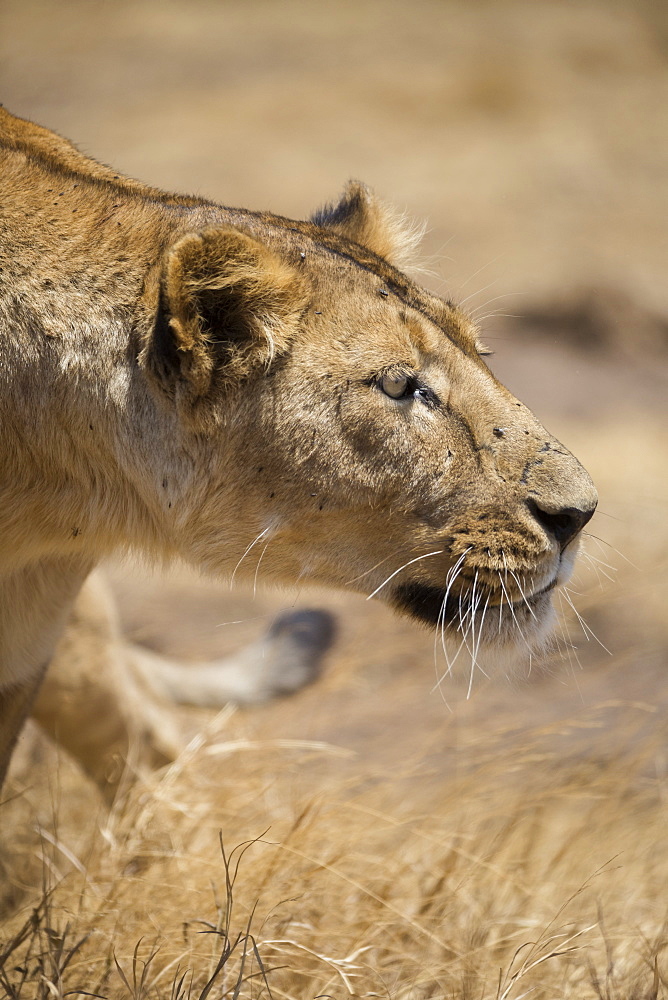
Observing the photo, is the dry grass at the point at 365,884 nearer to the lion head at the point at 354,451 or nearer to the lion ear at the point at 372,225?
the lion head at the point at 354,451

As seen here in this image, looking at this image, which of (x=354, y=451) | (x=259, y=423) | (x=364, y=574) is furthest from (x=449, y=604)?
(x=259, y=423)

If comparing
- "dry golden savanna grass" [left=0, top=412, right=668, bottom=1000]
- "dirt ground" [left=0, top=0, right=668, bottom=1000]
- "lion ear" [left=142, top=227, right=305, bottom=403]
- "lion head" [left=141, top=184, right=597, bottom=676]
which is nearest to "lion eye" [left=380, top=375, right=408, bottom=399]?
"lion head" [left=141, top=184, right=597, bottom=676]

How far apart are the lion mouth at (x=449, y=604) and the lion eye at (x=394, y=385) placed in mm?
419

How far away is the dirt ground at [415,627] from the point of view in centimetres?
243

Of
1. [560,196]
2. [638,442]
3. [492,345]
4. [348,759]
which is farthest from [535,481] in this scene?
[560,196]

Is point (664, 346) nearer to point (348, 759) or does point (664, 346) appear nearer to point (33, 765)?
point (348, 759)

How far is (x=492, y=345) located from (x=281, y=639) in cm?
399

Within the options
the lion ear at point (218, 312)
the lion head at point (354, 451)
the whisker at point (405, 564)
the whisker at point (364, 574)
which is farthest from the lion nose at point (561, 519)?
the lion ear at point (218, 312)

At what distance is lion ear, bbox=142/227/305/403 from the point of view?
72.4 inches

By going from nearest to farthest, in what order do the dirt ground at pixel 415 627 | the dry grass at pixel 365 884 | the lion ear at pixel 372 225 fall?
the dry grass at pixel 365 884 < the dirt ground at pixel 415 627 < the lion ear at pixel 372 225

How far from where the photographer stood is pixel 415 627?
9.47 ft

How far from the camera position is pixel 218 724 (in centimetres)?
352

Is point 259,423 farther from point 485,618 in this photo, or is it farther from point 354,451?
point 485,618

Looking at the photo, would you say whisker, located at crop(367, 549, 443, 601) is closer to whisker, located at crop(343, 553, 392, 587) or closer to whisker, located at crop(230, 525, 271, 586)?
whisker, located at crop(343, 553, 392, 587)
